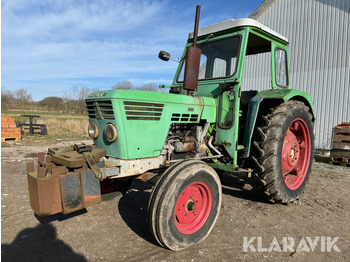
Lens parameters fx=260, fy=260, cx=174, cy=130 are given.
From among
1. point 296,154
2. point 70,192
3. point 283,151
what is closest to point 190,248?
point 70,192

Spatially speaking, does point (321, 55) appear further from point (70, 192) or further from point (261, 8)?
point (70, 192)

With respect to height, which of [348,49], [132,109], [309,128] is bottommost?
[309,128]

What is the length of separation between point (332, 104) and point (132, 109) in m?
9.49

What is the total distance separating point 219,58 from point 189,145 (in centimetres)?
148

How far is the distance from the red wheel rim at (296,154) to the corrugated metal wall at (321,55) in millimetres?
5947

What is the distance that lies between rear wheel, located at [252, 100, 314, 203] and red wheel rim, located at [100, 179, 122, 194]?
2.09m

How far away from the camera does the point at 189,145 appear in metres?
3.30

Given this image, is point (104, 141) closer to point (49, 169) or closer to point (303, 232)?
point (49, 169)

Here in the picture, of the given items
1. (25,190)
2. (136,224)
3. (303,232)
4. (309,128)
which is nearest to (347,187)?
(309,128)

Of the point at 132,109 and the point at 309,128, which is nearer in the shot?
the point at 132,109

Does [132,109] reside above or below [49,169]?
above

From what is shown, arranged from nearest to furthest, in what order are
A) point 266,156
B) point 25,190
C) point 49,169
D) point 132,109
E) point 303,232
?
point 49,169
point 132,109
point 303,232
point 266,156
point 25,190

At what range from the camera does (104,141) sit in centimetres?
294

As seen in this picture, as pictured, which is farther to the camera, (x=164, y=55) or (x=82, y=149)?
(x=164, y=55)
